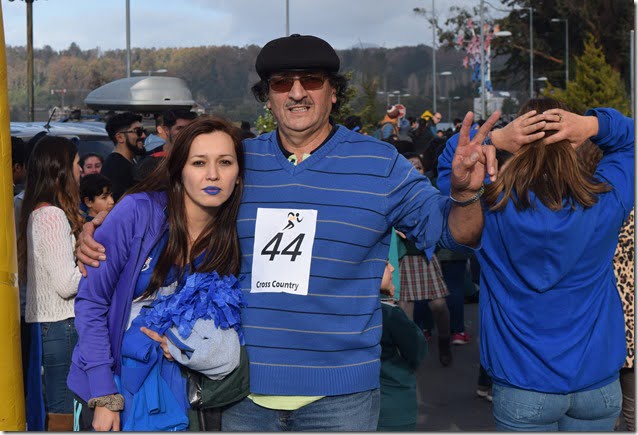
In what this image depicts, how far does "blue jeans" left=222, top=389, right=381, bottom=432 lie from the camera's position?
3.04 metres

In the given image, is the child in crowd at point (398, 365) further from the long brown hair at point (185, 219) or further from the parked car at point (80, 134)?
the parked car at point (80, 134)

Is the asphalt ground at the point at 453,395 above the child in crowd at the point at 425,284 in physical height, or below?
below

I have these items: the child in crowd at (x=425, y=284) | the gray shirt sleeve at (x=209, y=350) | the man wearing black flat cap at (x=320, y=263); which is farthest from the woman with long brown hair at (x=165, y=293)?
the child in crowd at (x=425, y=284)

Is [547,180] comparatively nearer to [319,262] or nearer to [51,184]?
[319,262]

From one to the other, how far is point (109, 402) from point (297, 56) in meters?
1.27

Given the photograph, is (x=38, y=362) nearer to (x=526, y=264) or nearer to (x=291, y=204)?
(x=291, y=204)

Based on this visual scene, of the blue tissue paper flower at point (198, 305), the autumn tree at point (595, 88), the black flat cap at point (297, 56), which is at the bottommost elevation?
the blue tissue paper flower at point (198, 305)

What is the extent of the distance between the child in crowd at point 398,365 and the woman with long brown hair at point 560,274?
724mm

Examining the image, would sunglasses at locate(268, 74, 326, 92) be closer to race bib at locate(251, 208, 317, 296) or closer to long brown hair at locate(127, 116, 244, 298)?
long brown hair at locate(127, 116, 244, 298)

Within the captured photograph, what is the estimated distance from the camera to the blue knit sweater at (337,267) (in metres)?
3.01

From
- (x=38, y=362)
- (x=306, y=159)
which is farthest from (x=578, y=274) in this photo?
(x=38, y=362)

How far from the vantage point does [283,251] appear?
3039 millimetres

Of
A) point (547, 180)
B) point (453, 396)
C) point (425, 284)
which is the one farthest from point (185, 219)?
point (425, 284)

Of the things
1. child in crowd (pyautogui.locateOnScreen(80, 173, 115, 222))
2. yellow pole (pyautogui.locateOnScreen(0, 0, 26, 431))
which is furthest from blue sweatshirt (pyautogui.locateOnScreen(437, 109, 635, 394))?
child in crowd (pyautogui.locateOnScreen(80, 173, 115, 222))
